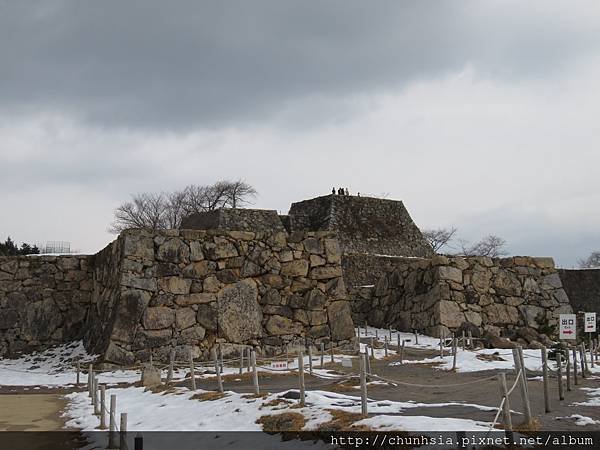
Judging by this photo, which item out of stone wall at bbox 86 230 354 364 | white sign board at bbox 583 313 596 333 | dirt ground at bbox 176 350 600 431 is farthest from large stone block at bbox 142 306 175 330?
white sign board at bbox 583 313 596 333

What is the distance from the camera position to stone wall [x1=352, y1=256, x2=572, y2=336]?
1994 centimetres

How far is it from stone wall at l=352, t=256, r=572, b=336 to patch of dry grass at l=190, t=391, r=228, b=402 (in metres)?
11.3

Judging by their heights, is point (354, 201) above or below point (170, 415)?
above

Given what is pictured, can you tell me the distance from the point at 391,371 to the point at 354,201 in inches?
814

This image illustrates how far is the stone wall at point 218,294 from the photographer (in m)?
14.9

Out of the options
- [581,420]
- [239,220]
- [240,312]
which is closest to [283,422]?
[581,420]

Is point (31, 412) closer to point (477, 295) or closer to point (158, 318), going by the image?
point (158, 318)

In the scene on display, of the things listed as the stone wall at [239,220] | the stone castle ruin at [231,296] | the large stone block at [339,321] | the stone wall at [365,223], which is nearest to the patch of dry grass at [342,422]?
the stone castle ruin at [231,296]

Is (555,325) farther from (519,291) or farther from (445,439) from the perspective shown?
(445,439)

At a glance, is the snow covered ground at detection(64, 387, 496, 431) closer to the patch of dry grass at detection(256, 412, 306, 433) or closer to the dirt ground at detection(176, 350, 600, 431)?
the patch of dry grass at detection(256, 412, 306, 433)

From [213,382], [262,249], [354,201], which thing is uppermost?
[354,201]

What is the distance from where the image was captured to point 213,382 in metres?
12.3

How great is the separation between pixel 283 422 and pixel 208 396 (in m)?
2.76

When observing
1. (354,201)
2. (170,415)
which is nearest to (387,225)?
(354,201)
